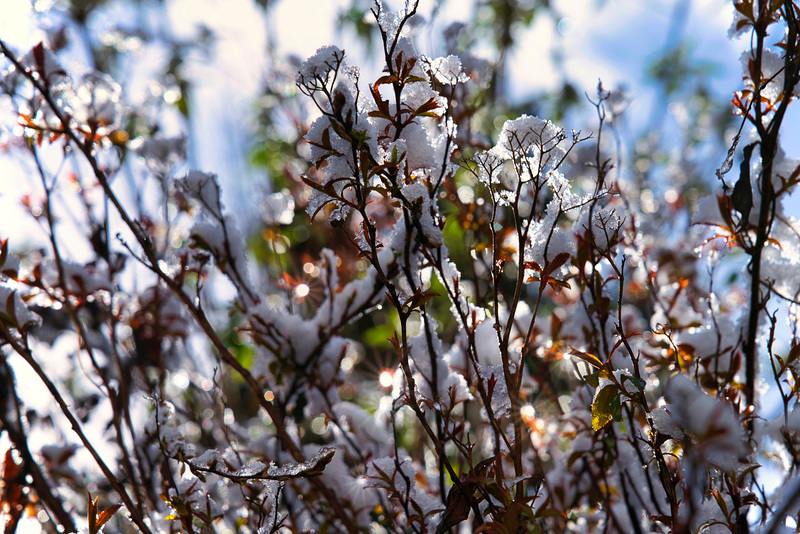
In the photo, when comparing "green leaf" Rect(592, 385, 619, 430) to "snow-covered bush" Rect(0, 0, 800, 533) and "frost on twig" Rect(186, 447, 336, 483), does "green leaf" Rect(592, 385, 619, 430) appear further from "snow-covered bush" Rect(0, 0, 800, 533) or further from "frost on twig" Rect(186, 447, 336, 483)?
"frost on twig" Rect(186, 447, 336, 483)

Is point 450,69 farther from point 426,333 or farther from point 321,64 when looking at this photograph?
point 426,333

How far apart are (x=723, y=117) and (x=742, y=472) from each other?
12.3 feet

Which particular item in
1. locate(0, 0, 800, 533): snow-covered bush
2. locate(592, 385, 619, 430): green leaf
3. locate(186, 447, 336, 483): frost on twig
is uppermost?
locate(0, 0, 800, 533): snow-covered bush

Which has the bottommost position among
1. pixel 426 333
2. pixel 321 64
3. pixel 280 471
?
pixel 280 471

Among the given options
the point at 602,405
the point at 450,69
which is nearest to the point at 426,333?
the point at 602,405

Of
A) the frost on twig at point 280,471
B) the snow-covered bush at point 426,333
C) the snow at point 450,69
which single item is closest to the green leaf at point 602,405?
the snow-covered bush at point 426,333

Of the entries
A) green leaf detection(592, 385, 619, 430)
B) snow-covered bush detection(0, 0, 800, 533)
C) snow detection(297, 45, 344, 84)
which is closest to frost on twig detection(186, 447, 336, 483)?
snow-covered bush detection(0, 0, 800, 533)

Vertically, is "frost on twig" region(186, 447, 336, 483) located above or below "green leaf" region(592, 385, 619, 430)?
below

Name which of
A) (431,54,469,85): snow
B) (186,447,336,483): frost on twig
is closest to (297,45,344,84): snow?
(431,54,469,85): snow

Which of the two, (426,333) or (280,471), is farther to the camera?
(426,333)

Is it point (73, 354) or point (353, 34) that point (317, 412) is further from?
point (353, 34)

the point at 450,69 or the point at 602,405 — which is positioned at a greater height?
the point at 450,69

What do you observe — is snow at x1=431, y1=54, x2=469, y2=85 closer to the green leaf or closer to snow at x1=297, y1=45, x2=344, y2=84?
snow at x1=297, y1=45, x2=344, y2=84

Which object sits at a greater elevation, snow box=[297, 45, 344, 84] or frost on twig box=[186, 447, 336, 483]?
snow box=[297, 45, 344, 84]
